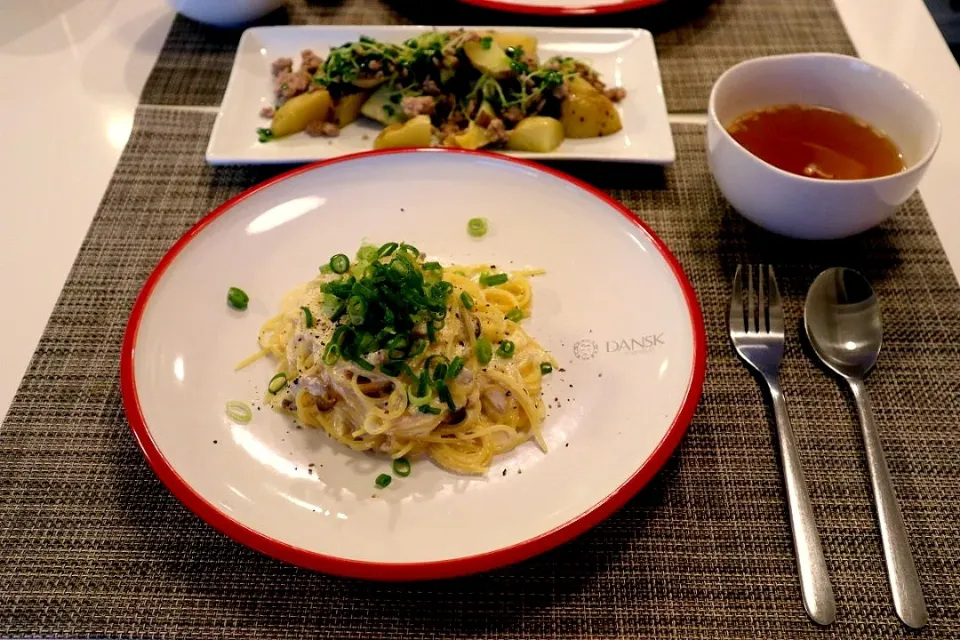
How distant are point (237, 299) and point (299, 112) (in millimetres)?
858

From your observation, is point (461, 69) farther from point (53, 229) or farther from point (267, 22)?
point (53, 229)

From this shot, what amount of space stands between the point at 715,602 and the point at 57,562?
146 cm

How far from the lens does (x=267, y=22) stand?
3039mm

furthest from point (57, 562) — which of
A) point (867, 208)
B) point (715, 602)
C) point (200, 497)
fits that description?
point (867, 208)

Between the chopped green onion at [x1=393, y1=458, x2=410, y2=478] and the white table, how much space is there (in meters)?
1.10

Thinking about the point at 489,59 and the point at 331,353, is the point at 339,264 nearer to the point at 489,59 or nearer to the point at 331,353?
the point at 331,353

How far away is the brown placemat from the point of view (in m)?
1.47

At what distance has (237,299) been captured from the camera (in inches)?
74.8

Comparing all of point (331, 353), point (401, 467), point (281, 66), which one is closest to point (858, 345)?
point (401, 467)

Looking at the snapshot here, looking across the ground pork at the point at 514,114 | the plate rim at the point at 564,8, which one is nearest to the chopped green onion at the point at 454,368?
the ground pork at the point at 514,114

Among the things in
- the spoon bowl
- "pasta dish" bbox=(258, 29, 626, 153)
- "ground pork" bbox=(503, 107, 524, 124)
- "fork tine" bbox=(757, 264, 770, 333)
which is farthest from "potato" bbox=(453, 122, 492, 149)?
the spoon bowl

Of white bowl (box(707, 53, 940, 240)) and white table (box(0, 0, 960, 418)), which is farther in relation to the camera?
white table (box(0, 0, 960, 418))

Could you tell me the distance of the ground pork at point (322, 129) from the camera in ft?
8.05

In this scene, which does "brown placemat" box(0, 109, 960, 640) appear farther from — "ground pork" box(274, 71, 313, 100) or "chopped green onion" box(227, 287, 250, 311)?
"ground pork" box(274, 71, 313, 100)
